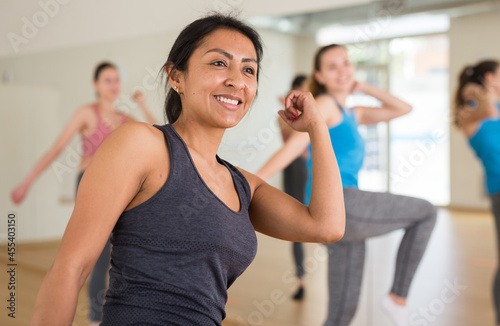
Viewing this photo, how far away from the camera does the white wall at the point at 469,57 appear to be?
111 inches

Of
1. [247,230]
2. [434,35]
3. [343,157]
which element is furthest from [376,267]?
[247,230]

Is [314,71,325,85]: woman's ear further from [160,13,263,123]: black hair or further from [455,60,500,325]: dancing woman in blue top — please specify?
[160,13,263,123]: black hair

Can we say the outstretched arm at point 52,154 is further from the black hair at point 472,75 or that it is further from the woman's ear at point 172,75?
the woman's ear at point 172,75

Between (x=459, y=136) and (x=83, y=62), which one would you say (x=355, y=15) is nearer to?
(x=459, y=136)

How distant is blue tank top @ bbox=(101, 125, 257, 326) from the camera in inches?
43.1

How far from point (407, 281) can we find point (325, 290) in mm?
872

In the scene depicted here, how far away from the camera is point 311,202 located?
1.39 metres

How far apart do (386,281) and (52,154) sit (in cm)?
230

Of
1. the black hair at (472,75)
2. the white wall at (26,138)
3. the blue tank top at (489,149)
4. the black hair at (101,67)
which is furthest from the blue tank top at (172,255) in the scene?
the white wall at (26,138)

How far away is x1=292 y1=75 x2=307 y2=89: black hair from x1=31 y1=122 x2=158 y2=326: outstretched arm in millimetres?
2093

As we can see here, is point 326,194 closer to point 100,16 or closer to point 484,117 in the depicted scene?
point 484,117

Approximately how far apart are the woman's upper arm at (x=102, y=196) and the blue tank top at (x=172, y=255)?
0.21ft

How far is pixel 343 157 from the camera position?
2.36 m

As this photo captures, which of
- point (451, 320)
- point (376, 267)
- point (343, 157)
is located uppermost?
point (343, 157)
